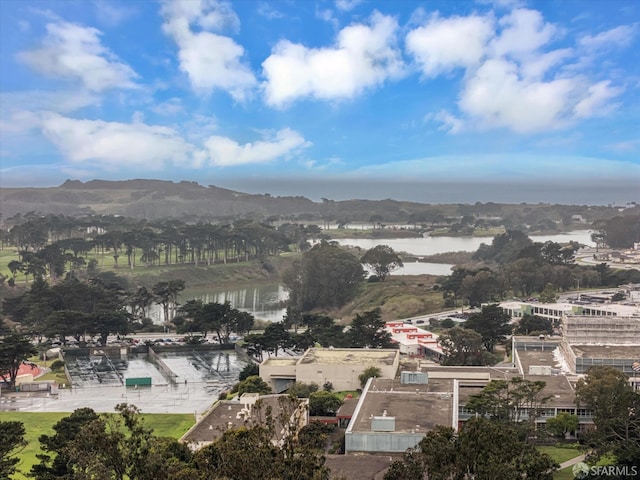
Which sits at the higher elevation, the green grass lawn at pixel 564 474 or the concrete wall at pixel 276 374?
the green grass lawn at pixel 564 474

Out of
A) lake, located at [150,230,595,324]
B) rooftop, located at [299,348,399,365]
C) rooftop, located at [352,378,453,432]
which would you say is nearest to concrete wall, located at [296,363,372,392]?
rooftop, located at [299,348,399,365]

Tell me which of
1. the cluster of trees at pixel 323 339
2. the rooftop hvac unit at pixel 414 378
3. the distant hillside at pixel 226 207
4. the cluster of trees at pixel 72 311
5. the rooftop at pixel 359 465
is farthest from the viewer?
the distant hillside at pixel 226 207

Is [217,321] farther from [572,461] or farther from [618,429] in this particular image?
[618,429]

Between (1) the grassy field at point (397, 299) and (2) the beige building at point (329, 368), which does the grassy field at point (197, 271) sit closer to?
(1) the grassy field at point (397, 299)

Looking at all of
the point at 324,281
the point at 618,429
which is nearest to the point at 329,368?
the point at 618,429

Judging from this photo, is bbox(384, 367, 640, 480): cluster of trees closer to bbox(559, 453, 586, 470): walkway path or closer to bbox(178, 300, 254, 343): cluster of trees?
bbox(559, 453, 586, 470): walkway path

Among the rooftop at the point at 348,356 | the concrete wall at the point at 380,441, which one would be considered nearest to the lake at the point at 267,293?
the rooftop at the point at 348,356

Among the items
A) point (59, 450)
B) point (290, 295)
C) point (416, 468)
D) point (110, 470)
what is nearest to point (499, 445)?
point (416, 468)
